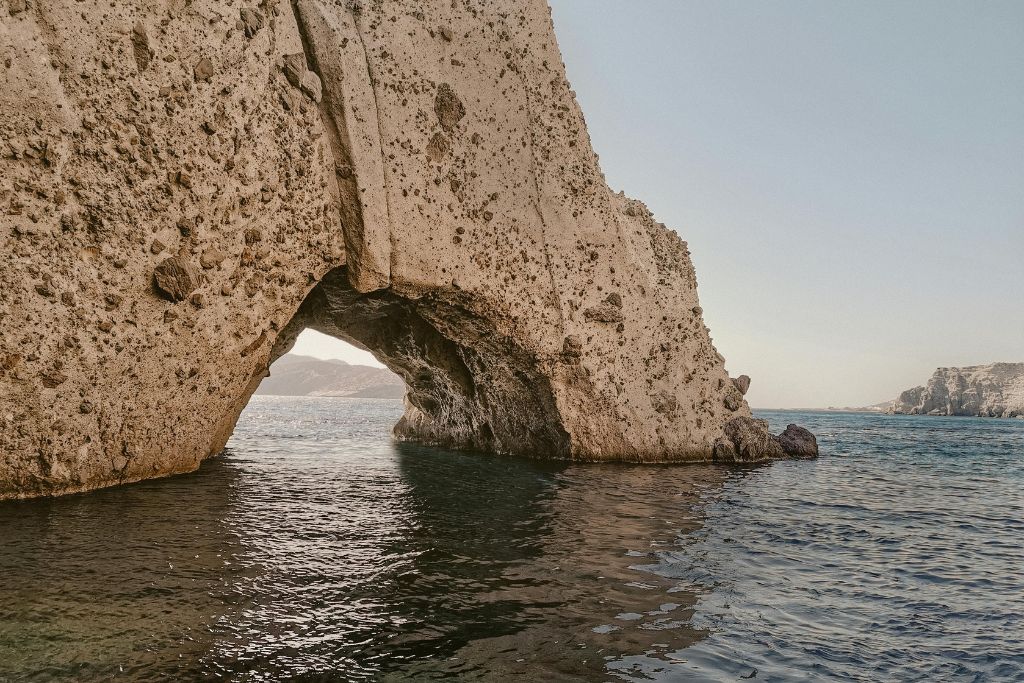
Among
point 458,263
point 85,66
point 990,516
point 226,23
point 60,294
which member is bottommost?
point 990,516

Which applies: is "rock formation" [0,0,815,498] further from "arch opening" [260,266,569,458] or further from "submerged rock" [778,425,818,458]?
"submerged rock" [778,425,818,458]

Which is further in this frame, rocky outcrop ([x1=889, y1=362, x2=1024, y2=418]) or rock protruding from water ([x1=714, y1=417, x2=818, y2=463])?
rocky outcrop ([x1=889, y1=362, x2=1024, y2=418])

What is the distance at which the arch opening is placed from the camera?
13856 mm

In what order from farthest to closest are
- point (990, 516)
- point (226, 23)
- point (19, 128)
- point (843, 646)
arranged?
1. point (990, 516)
2. point (226, 23)
3. point (19, 128)
4. point (843, 646)

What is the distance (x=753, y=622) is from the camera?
17.0 ft

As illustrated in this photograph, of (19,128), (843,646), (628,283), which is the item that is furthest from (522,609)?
(628,283)

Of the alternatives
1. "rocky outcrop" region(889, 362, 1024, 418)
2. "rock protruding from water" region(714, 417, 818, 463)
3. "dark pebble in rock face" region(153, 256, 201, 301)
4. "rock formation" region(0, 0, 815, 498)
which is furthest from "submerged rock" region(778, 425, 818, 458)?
"rocky outcrop" region(889, 362, 1024, 418)

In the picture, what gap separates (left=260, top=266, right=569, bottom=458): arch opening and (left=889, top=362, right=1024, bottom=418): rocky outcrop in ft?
354

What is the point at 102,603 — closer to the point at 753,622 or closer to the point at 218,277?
the point at 753,622

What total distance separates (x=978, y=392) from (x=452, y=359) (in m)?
112

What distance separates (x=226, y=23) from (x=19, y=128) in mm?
3280

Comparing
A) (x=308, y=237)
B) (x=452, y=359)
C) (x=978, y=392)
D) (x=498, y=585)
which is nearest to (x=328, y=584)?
(x=498, y=585)

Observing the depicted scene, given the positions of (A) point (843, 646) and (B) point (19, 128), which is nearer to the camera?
(A) point (843, 646)

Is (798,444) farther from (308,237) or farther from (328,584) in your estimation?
(328,584)
